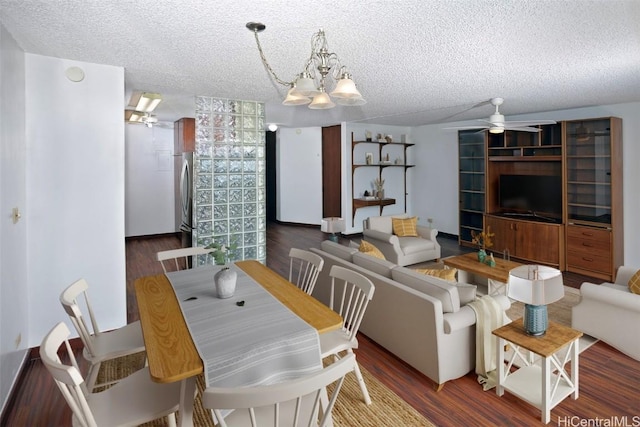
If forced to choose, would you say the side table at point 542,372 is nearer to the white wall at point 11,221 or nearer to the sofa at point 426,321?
the sofa at point 426,321

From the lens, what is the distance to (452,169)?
7602mm

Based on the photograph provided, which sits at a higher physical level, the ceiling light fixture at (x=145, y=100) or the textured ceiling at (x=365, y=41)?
the ceiling light fixture at (x=145, y=100)

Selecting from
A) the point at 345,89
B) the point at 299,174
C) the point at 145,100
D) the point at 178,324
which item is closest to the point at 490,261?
the point at 345,89

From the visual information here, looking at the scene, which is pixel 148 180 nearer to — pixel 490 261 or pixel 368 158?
pixel 368 158

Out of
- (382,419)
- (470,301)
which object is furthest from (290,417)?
(470,301)

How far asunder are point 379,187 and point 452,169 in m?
1.60

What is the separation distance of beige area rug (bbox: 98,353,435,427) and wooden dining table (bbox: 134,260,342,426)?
577 millimetres

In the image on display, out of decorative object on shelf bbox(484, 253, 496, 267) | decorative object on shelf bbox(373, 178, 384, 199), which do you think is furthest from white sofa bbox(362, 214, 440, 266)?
decorative object on shelf bbox(373, 178, 384, 199)

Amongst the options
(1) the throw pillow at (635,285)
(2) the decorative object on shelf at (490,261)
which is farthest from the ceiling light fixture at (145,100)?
(1) the throw pillow at (635,285)

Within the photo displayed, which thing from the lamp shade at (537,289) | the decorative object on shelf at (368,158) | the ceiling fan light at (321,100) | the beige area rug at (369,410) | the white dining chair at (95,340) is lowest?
the beige area rug at (369,410)

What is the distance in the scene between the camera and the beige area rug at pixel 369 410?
84.5 inches

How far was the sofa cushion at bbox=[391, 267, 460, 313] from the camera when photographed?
246cm

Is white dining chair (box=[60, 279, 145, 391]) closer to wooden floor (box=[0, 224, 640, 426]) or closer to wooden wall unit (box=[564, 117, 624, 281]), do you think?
wooden floor (box=[0, 224, 640, 426])

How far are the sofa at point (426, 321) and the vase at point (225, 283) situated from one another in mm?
1235
